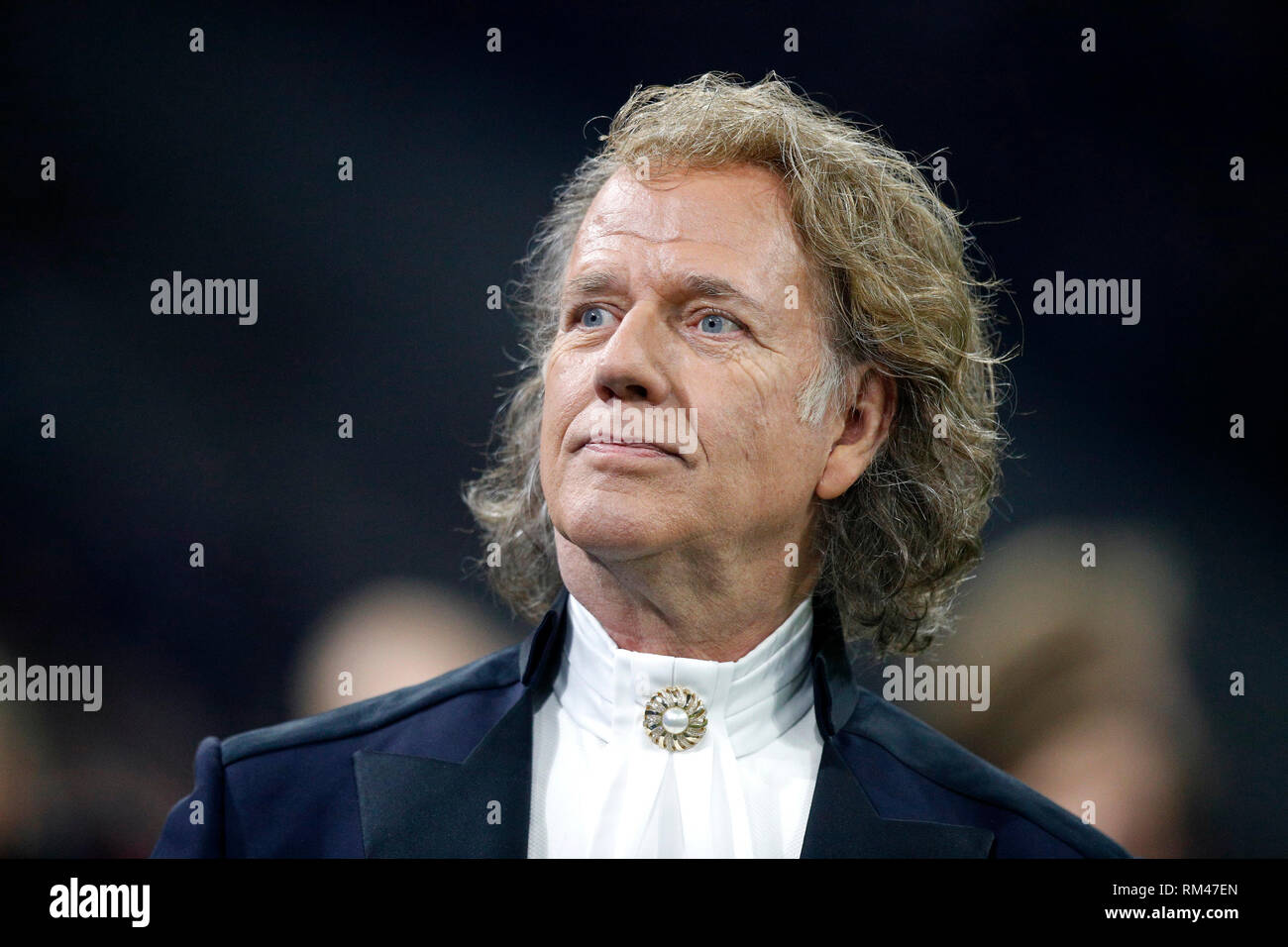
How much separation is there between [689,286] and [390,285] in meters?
0.82

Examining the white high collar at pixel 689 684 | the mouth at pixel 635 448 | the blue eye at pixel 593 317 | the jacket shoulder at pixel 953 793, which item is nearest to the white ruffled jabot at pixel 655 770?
the white high collar at pixel 689 684

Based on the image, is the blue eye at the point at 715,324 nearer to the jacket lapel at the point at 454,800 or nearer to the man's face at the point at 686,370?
the man's face at the point at 686,370

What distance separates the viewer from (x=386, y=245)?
8.57 ft

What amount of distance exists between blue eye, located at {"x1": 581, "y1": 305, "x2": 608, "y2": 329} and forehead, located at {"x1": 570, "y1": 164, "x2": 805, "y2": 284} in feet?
0.26

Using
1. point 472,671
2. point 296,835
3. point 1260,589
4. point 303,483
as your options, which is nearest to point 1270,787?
point 1260,589

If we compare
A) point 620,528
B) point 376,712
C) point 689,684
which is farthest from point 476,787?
point 620,528

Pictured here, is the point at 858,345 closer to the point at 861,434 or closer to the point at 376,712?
the point at 861,434

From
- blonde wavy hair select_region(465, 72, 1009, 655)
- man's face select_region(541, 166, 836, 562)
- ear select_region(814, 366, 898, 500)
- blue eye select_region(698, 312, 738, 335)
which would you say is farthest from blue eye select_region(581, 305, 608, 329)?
ear select_region(814, 366, 898, 500)

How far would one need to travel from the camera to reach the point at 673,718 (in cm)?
207

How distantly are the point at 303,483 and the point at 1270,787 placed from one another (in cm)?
209

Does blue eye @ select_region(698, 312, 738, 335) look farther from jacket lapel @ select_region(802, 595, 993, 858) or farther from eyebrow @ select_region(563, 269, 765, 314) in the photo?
jacket lapel @ select_region(802, 595, 993, 858)

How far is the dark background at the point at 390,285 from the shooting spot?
8.12 ft

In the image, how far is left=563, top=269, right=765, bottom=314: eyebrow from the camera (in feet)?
6.81

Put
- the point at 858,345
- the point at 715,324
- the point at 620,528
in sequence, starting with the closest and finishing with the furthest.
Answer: the point at 620,528
the point at 715,324
the point at 858,345
